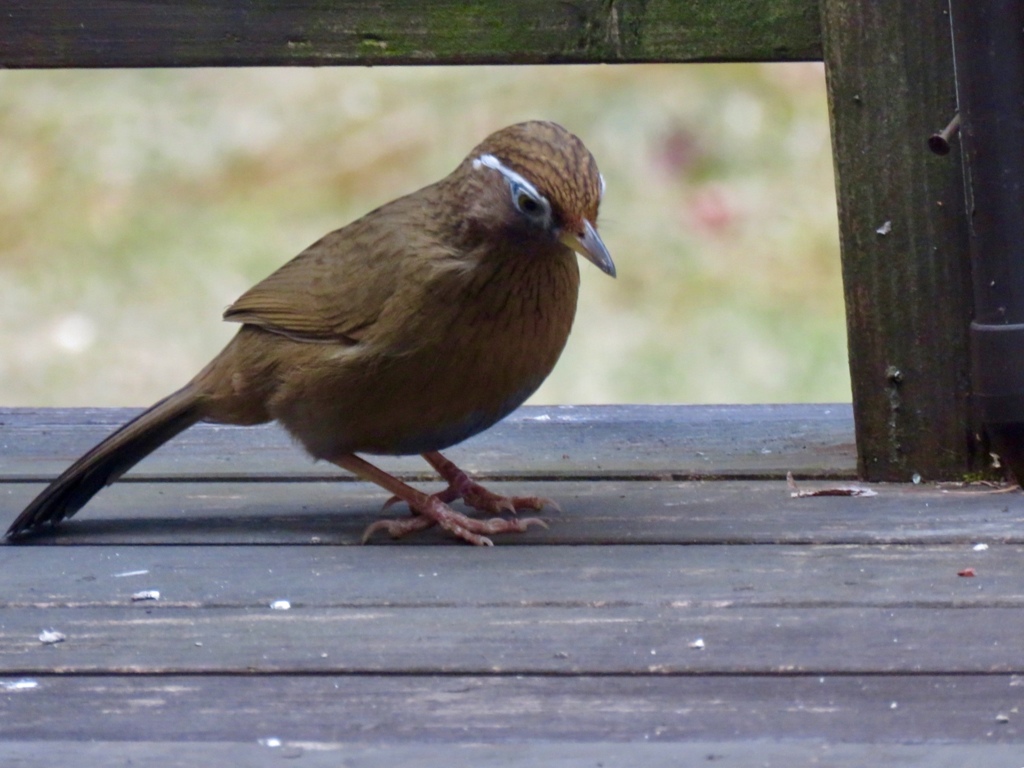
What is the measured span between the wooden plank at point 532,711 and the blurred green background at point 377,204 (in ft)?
18.7

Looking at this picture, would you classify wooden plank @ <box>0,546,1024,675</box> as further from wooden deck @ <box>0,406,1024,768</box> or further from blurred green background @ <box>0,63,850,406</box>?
blurred green background @ <box>0,63,850,406</box>

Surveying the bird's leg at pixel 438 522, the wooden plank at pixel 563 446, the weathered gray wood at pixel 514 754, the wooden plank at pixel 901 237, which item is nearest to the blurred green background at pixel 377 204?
the wooden plank at pixel 563 446

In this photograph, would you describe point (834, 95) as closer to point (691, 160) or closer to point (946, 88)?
point (946, 88)

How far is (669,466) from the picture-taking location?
447 centimetres

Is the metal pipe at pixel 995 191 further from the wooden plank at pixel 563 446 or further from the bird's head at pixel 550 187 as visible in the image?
the bird's head at pixel 550 187

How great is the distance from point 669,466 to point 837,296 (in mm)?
5400

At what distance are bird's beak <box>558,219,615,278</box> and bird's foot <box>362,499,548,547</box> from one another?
67cm

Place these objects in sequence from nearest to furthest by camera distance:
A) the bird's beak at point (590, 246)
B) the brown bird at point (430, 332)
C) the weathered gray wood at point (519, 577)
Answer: the weathered gray wood at point (519, 577)
the bird's beak at point (590, 246)
the brown bird at point (430, 332)

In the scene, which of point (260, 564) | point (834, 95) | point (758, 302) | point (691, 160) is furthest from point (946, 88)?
point (691, 160)

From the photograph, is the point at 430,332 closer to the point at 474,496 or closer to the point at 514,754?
the point at 474,496

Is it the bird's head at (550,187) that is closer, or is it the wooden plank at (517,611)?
the wooden plank at (517,611)

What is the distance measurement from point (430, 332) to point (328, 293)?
419 mm

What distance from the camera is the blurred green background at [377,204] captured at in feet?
29.6

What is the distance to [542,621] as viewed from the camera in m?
3.18
